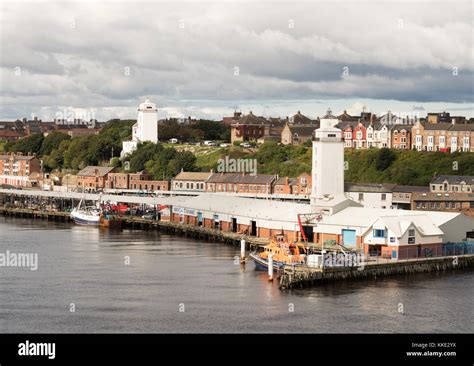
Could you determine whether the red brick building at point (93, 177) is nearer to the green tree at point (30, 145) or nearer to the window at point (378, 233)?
the green tree at point (30, 145)

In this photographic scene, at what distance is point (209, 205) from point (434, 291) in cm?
2127

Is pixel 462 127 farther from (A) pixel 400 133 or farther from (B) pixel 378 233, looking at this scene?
(B) pixel 378 233

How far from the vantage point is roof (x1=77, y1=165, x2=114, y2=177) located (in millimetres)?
77375

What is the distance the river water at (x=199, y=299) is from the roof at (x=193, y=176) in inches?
991

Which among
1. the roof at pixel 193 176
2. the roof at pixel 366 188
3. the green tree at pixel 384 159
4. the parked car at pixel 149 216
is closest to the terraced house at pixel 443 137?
the green tree at pixel 384 159

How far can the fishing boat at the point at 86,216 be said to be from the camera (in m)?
58.8

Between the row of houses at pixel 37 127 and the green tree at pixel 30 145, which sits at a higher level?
the row of houses at pixel 37 127

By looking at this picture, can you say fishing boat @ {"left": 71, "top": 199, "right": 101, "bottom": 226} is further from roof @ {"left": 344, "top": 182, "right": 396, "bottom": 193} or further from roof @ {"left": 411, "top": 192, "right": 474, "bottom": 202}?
roof @ {"left": 411, "top": 192, "right": 474, "bottom": 202}

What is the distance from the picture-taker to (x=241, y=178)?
64562 mm

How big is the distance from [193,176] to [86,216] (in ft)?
37.4

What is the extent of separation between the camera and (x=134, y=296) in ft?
105

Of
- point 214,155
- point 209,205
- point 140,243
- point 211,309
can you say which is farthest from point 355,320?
point 214,155
